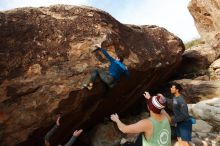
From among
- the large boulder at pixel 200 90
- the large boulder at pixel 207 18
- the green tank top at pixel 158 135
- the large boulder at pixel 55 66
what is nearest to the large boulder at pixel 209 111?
the large boulder at pixel 55 66

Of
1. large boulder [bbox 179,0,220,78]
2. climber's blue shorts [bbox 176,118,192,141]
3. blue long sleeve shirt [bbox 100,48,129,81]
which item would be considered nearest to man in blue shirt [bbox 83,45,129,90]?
blue long sleeve shirt [bbox 100,48,129,81]

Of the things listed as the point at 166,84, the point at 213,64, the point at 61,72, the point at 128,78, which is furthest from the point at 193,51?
the point at 61,72

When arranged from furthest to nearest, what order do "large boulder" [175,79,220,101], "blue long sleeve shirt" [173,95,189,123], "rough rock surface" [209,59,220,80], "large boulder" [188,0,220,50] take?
1. "large boulder" [188,0,220,50]
2. "rough rock surface" [209,59,220,80]
3. "large boulder" [175,79,220,101]
4. "blue long sleeve shirt" [173,95,189,123]

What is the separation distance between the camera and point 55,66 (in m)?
10.6

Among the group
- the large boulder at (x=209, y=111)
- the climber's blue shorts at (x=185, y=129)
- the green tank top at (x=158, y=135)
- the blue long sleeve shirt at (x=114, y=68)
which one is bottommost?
the large boulder at (x=209, y=111)

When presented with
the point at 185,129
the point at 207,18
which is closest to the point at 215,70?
the point at 207,18

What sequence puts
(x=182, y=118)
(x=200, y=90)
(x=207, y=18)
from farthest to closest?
(x=207, y=18) < (x=200, y=90) < (x=182, y=118)

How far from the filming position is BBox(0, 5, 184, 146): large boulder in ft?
32.4

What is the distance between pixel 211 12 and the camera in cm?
2214

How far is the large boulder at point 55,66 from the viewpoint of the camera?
9.88m

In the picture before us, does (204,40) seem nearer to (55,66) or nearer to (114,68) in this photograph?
(114,68)

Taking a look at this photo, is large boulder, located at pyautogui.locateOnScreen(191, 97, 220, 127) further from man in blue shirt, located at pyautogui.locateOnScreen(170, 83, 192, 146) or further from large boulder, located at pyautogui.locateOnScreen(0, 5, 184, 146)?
large boulder, located at pyautogui.locateOnScreen(0, 5, 184, 146)

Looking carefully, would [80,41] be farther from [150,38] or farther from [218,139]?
[218,139]

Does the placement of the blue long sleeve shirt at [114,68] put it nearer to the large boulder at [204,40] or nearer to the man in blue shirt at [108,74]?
the man in blue shirt at [108,74]
